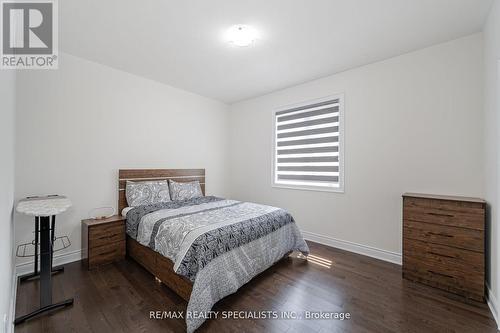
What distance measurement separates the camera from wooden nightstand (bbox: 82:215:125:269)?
2.54 m

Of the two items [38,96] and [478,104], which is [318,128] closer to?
[478,104]

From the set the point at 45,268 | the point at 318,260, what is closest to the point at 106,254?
the point at 45,268

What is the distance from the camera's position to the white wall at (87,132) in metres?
2.46

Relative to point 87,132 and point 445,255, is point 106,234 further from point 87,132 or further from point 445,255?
point 445,255

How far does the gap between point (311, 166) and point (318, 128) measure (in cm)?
65

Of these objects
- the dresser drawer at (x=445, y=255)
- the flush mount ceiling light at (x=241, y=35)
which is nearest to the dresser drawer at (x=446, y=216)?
the dresser drawer at (x=445, y=255)

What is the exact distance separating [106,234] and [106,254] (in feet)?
0.81

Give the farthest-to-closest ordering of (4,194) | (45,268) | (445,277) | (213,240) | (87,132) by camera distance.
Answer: (87,132)
(445,277)
(213,240)
(45,268)
(4,194)

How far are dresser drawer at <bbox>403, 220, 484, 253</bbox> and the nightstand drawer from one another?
3481 mm

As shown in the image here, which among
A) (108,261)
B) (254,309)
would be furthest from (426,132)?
(108,261)

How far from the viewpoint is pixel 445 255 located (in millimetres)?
2145

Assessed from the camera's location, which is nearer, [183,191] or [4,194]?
[4,194]

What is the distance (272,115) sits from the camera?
4133mm

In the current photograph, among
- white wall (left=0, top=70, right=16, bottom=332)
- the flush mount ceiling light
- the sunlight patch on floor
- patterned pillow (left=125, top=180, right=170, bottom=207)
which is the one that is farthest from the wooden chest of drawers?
white wall (left=0, top=70, right=16, bottom=332)
